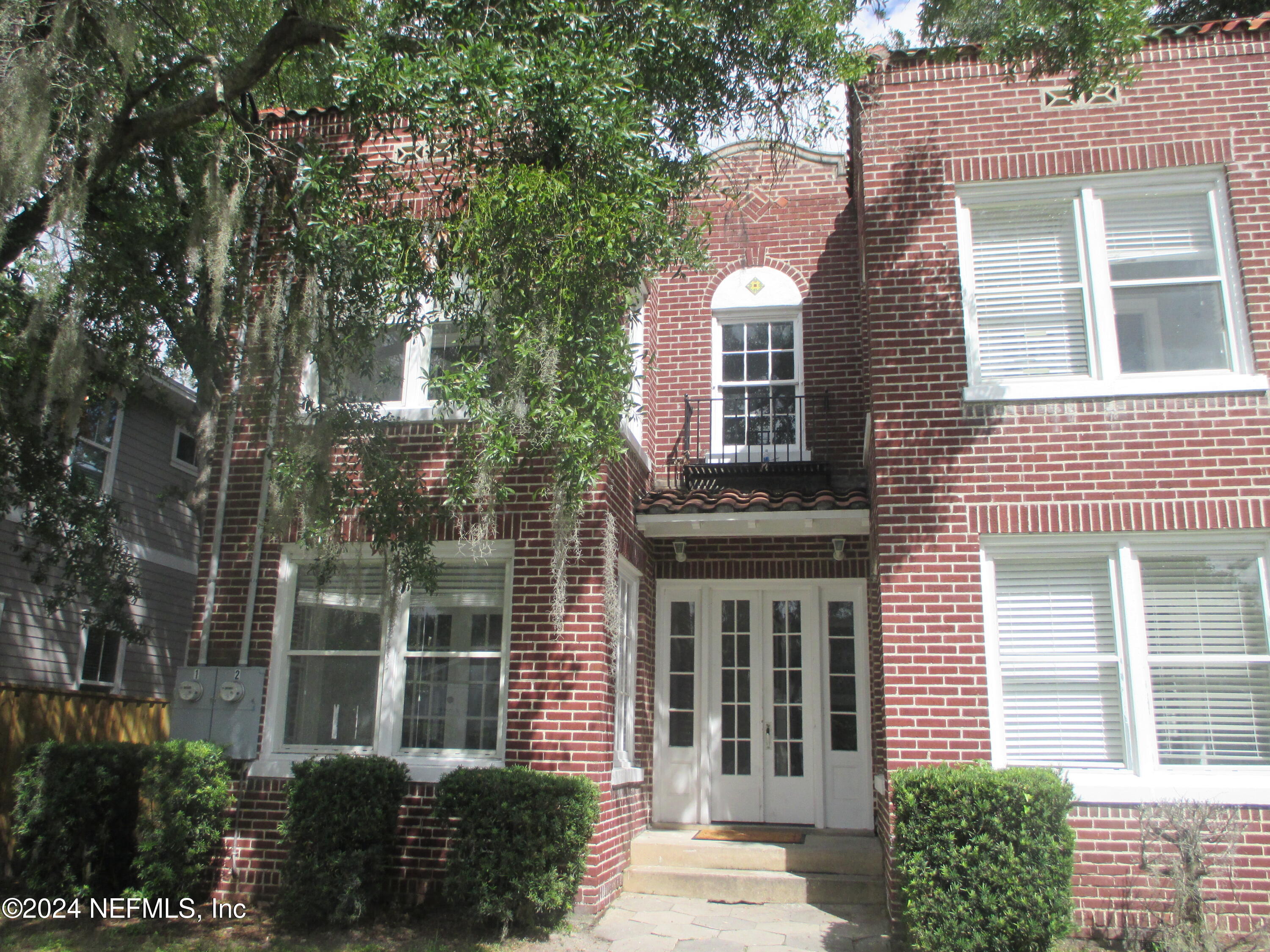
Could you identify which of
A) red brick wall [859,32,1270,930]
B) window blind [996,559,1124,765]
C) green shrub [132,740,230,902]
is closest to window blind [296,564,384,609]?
green shrub [132,740,230,902]

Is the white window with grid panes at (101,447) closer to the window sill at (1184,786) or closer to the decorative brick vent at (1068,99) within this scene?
the decorative brick vent at (1068,99)

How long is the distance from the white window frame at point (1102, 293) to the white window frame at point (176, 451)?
39.9 ft

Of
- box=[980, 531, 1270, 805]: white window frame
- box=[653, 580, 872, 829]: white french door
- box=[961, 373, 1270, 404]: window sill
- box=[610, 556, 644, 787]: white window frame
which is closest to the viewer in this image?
box=[980, 531, 1270, 805]: white window frame

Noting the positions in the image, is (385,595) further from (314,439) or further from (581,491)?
(581,491)

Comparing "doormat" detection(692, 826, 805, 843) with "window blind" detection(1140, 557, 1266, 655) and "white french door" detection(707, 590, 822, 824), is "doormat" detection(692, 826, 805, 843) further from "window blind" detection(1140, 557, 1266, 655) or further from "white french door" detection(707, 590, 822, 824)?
"window blind" detection(1140, 557, 1266, 655)

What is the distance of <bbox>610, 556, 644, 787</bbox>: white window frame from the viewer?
8.52m

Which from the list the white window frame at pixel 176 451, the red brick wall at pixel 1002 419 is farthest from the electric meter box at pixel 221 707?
the white window frame at pixel 176 451

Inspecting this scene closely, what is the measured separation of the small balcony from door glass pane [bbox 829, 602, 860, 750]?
4.91 ft

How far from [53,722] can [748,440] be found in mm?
8192

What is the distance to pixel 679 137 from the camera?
281 inches

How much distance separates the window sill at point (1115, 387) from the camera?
746cm

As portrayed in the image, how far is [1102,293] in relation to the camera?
25.9 ft

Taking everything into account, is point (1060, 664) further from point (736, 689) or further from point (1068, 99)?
point (1068, 99)

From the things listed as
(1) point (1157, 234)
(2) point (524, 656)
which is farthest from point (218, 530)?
(1) point (1157, 234)
